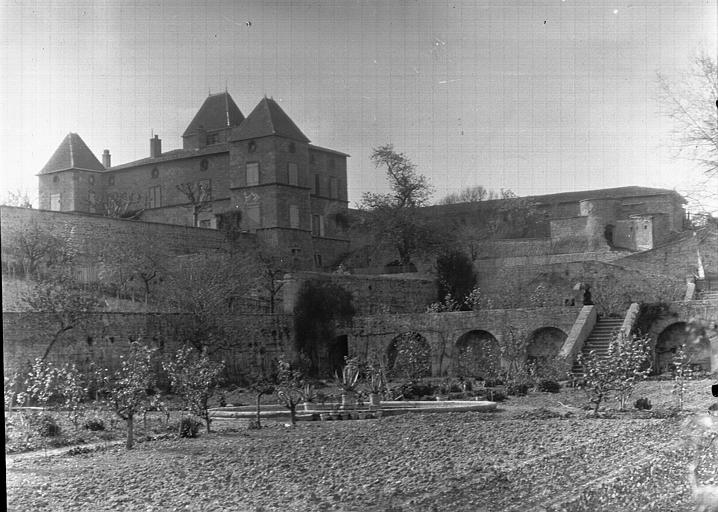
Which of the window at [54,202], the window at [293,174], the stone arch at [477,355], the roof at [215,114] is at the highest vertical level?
the roof at [215,114]

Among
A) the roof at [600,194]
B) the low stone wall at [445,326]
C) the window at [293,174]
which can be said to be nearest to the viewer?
the roof at [600,194]

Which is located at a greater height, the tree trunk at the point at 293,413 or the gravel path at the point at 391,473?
the tree trunk at the point at 293,413

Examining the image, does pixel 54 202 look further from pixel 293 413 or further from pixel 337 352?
pixel 337 352

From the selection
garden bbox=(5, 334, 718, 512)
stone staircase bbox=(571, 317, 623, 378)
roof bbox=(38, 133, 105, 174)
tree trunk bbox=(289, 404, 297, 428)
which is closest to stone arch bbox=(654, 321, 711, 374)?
stone staircase bbox=(571, 317, 623, 378)

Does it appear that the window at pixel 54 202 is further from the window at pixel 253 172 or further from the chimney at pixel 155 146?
the window at pixel 253 172

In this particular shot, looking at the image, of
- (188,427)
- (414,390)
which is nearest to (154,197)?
(188,427)

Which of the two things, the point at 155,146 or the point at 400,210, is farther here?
the point at 400,210

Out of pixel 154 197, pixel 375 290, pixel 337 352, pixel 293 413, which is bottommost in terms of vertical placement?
pixel 293 413

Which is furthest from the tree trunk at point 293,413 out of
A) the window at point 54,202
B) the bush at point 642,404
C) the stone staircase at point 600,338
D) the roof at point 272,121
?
the stone staircase at point 600,338
